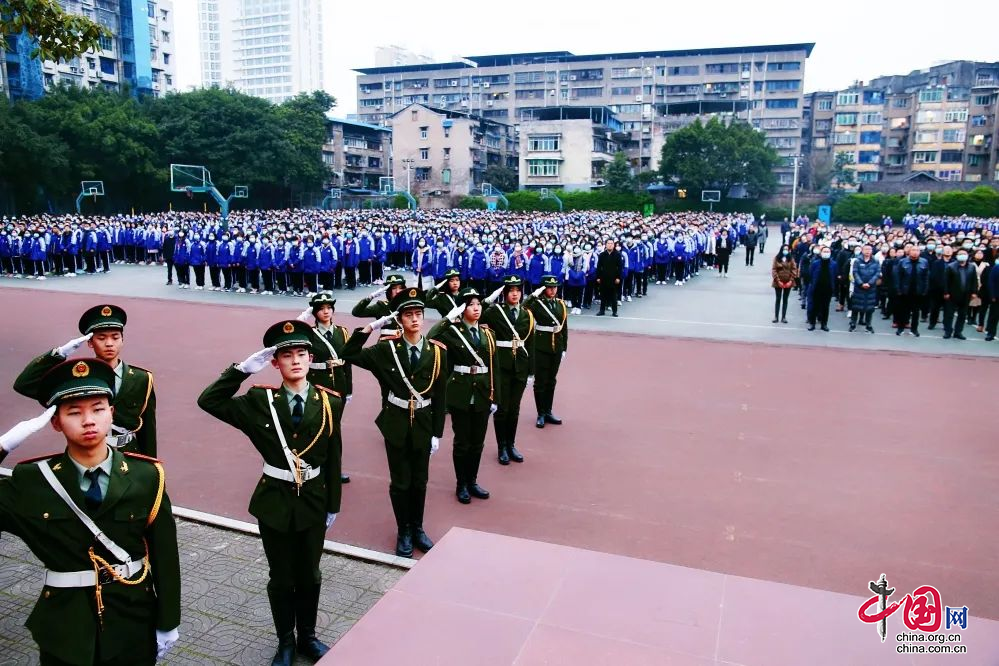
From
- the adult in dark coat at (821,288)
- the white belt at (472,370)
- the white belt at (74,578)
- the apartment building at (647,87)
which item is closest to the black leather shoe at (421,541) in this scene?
the white belt at (472,370)

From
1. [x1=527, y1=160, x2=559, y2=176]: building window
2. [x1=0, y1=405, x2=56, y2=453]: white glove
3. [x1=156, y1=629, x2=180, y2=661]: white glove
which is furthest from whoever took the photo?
[x1=527, y1=160, x2=559, y2=176]: building window

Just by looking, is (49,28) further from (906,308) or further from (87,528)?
(906,308)

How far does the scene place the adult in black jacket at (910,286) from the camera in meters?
14.4

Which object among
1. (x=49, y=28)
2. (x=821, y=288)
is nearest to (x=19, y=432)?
(x=49, y=28)

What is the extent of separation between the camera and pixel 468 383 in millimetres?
6355

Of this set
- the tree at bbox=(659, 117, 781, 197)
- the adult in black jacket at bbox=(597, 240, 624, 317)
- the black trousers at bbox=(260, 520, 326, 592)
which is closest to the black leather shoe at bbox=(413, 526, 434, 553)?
the black trousers at bbox=(260, 520, 326, 592)

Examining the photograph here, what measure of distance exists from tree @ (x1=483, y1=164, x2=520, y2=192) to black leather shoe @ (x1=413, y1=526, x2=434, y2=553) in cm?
6332

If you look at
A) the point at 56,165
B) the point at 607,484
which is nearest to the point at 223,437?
the point at 607,484

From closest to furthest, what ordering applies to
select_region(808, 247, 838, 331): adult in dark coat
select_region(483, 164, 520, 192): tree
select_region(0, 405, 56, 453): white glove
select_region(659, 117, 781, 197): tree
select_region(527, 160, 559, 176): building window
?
select_region(0, 405, 56, 453): white glove < select_region(808, 247, 838, 331): adult in dark coat < select_region(659, 117, 781, 197): tree < select_region(527, 160, 559, 176): building window < select_region(483, 164, 520, 192): tree

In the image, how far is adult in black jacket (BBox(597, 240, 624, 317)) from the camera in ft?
55.2

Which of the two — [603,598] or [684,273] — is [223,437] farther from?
[684,273]

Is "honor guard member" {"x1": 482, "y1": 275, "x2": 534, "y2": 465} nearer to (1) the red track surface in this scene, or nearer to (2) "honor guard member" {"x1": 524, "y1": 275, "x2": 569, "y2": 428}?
(1) the red track surface

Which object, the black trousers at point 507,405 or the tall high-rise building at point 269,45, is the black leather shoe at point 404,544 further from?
the tall high-rise building at point 269,45

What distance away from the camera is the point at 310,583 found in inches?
166
